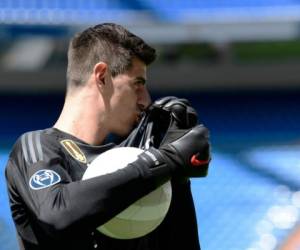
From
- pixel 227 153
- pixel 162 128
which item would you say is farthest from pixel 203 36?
pixel 162 128

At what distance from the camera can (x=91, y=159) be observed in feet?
4.57

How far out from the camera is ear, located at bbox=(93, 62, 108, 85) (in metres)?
1.40

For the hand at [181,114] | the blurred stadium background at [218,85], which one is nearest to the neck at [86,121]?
the hand at [181,114]

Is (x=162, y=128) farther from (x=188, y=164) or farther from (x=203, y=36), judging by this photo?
(x=203, y=36)

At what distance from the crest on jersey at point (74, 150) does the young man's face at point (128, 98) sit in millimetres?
83

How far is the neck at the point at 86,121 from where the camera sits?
1.43 m

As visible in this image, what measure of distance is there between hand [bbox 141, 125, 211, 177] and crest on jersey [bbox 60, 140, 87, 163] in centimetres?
14

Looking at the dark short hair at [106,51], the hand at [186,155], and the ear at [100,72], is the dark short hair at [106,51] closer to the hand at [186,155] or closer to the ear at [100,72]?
the ear at [100,72]

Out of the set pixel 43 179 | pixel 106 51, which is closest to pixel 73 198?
pixel 43 179

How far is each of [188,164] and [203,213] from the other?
2.43m

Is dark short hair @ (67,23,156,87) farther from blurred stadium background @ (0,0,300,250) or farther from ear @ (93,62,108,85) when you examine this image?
blurred stadium background @ (0,0,300,250)

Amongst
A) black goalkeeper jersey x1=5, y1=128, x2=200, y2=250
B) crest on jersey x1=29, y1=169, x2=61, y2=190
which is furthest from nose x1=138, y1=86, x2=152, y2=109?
crest on jersey x1=29, y1=169, x2=61, y2=190

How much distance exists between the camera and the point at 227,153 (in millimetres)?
4043

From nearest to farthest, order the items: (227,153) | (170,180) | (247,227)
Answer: (170,180) → (247,227) → (227,153)
